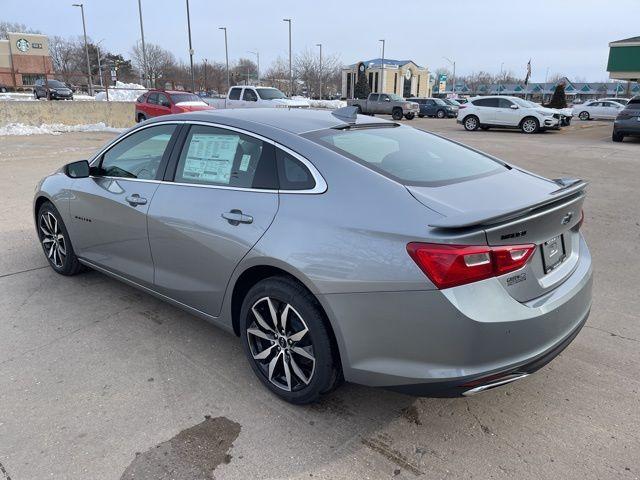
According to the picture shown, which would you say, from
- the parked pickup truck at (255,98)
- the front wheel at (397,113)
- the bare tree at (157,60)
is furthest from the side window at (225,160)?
the bare tree at (157,60)

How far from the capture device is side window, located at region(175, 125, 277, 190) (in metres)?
3.05

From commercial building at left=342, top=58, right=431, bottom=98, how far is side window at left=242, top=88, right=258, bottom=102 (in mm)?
49573

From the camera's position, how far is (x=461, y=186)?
281 cm

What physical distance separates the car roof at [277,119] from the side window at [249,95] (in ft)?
64.4

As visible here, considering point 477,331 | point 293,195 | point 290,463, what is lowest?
point 290,463

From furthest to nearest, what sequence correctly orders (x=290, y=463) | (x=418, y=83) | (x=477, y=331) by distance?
(x=418, y=83), (x=290, y=463), (x=477, y=331)

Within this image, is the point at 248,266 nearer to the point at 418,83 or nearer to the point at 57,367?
the point at 57,367

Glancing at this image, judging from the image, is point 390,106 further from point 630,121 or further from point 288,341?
point 288,341

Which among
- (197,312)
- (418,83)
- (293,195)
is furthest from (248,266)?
(418,83)

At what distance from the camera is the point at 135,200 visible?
372 cm

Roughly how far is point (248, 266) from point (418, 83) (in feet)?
305

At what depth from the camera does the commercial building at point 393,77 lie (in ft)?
249

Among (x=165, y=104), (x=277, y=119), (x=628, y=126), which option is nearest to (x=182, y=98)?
(x=165, y=104)

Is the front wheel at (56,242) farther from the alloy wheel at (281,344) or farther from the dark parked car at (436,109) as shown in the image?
the dark parked car at (436,109)
